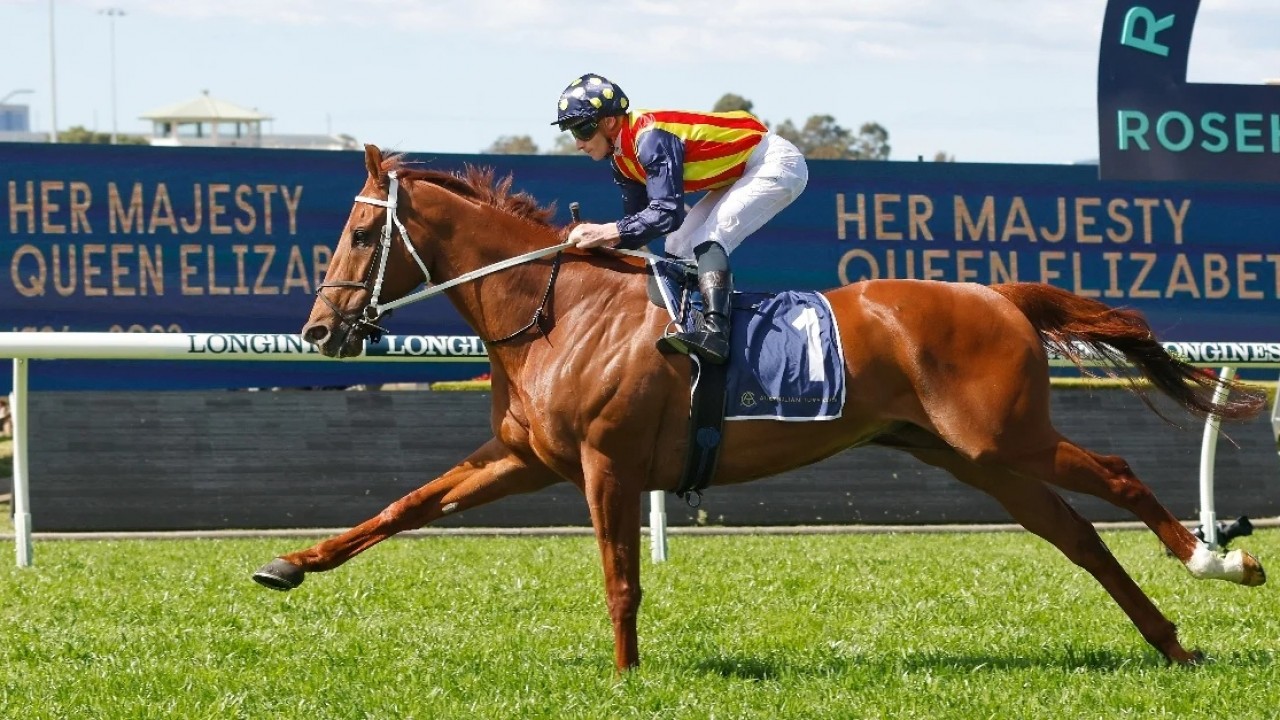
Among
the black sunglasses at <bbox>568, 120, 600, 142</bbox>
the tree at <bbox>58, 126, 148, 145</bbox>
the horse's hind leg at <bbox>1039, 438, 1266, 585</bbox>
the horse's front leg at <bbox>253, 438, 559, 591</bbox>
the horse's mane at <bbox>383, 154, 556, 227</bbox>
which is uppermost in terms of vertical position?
the black sunglasses at <bbox>568, 120, 600, 142</bbox>

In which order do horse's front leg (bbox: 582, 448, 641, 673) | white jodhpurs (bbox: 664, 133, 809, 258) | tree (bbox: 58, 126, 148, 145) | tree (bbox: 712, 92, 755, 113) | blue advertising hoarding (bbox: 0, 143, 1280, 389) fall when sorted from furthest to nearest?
tree (bbox: 58, 126, 148, 145)
tree (bbox: 712, 92, 755, 113)
blue advertising hoarding (bbox: 0, 143, 1280, 389)
white jodhpurs (bbox: 664, 133, 809, 258)
horse's front leg (bbox: 582, 448, 641, 673)

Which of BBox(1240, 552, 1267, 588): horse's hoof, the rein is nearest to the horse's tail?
BBox(1240, 552, 1267, 588): horse's hoof

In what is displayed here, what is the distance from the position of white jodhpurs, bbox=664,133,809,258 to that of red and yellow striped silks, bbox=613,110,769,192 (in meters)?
0.05

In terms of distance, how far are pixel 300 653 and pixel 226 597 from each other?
1333 millimetres

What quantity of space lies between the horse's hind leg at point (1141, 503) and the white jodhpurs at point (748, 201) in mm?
1283

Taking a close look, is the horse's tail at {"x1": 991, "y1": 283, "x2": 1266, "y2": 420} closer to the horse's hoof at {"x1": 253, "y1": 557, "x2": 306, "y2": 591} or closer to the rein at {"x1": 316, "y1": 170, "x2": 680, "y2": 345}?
the rein at {"x1": 316, "y1": 170, "x2": 680, "y2": 345}

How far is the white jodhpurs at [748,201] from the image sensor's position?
5973mm

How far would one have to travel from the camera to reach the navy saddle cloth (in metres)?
5.73

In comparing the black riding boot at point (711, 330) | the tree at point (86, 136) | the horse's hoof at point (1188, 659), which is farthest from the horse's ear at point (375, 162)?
the tree at point (86, 136)

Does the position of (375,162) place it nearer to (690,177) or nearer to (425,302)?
(690,177)

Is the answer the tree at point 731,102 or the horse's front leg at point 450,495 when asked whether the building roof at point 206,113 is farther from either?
the horse's front leg at point 450,495

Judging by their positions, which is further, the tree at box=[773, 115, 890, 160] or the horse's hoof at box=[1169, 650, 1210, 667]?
the tree at box=[773, 115, 890, 160]

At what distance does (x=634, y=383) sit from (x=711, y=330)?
30cm

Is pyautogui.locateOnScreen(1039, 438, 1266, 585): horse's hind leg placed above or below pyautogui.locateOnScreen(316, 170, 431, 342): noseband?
below
